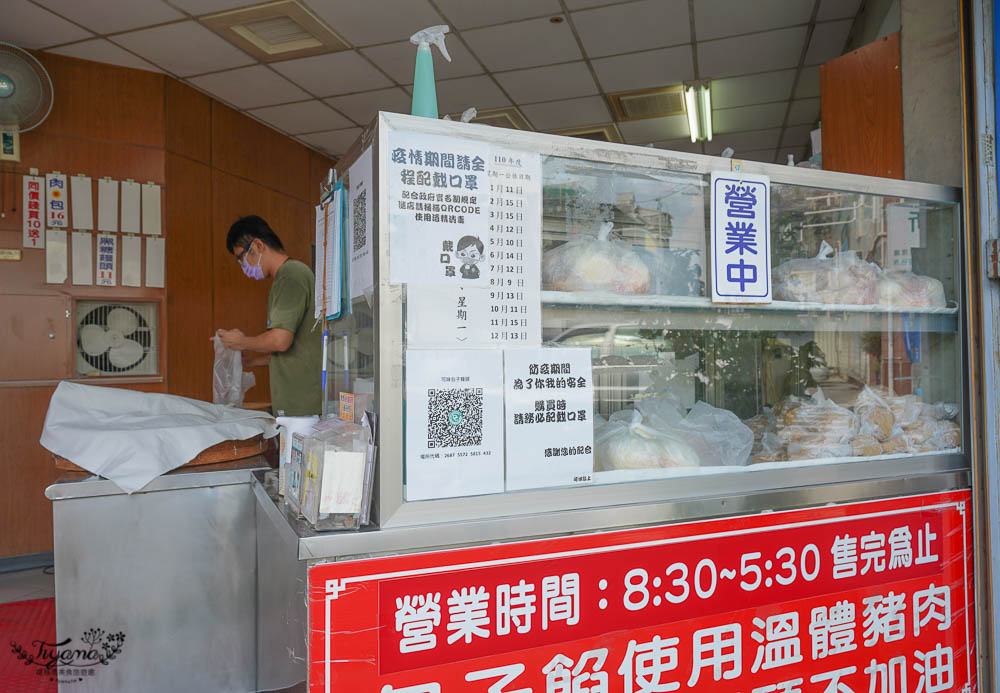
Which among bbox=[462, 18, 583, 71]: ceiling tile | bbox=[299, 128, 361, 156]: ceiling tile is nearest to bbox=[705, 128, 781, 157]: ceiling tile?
bbox=[462, 18, 583, 71]: ceiling tile

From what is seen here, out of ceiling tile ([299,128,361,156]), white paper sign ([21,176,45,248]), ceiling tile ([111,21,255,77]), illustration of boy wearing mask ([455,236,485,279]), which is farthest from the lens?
ceiling tile ([299,128,361,156])

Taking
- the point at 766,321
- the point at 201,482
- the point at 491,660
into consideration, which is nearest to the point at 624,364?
the point at 766,321

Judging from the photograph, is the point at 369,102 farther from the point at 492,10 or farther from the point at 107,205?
the point at 107,205

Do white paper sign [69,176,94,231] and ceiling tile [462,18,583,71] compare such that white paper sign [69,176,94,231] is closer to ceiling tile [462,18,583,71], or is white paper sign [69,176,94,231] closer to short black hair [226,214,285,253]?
short black hair [226,214,285,253]

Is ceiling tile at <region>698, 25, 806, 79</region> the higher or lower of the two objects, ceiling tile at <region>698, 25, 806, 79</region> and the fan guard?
the higher

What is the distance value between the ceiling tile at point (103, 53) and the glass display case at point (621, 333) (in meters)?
3.46

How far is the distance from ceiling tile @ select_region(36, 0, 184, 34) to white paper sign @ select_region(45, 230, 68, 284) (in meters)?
1.22

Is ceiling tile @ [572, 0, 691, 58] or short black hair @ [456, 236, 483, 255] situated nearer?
short black hair @ [456, 236, 483, 255]

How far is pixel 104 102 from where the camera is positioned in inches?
164

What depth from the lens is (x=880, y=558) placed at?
161 centimetres

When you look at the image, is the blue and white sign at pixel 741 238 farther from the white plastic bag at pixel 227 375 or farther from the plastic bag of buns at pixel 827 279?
the white plastic bag at pixel 227 375

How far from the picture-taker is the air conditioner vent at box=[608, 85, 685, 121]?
15.8 ft

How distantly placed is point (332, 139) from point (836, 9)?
404 centimetres

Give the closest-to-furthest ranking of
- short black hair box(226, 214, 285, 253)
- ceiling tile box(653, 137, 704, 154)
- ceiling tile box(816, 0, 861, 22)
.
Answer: short black hair box(226, 214, 285, 253)
ceiling tile box(816, 0, 861, 22)
ceiling tile box(653, 137, 704, 154)
